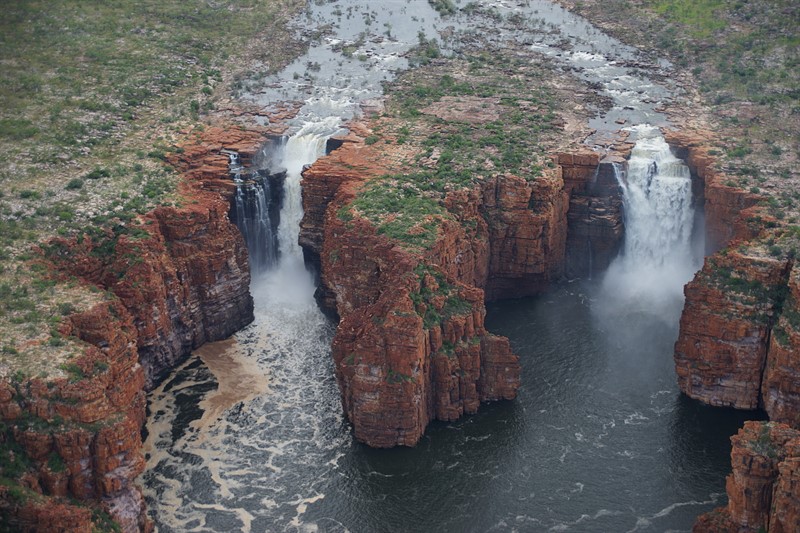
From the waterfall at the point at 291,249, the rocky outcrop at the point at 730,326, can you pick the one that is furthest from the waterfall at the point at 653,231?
A: the waterfall at the point at 291,249

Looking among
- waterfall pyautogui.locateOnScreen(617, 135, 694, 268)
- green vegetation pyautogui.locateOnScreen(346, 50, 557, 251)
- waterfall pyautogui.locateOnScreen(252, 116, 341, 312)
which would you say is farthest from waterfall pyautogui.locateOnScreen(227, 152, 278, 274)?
waterfall pyautogui.locateOnScreen(617, 135, 694, 268)

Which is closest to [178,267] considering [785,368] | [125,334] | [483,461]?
[125,334]

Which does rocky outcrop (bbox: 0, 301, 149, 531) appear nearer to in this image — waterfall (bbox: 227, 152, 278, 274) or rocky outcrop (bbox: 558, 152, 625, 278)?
waterfall (bbox: 227, 152, 278, 274)

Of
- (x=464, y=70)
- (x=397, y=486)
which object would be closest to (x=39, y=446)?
(x=397, y=486)

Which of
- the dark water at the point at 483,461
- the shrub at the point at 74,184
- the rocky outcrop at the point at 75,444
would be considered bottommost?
the dark water at the point at 483,461

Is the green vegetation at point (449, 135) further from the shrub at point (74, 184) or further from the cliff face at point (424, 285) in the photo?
the shrub at point (74, 184)

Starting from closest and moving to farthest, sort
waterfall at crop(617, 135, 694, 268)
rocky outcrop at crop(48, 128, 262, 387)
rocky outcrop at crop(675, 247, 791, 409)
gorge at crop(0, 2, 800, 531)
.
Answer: gorge at crop(0, 2, 800, 531)
rocky outcrop at crop(675, 247, 791, 409)
rocky outcrop at crop(48, 128, 262, 387)
waterfall at crop(617, 135, 694, 268)

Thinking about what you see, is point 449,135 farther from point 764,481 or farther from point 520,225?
point 764,481
